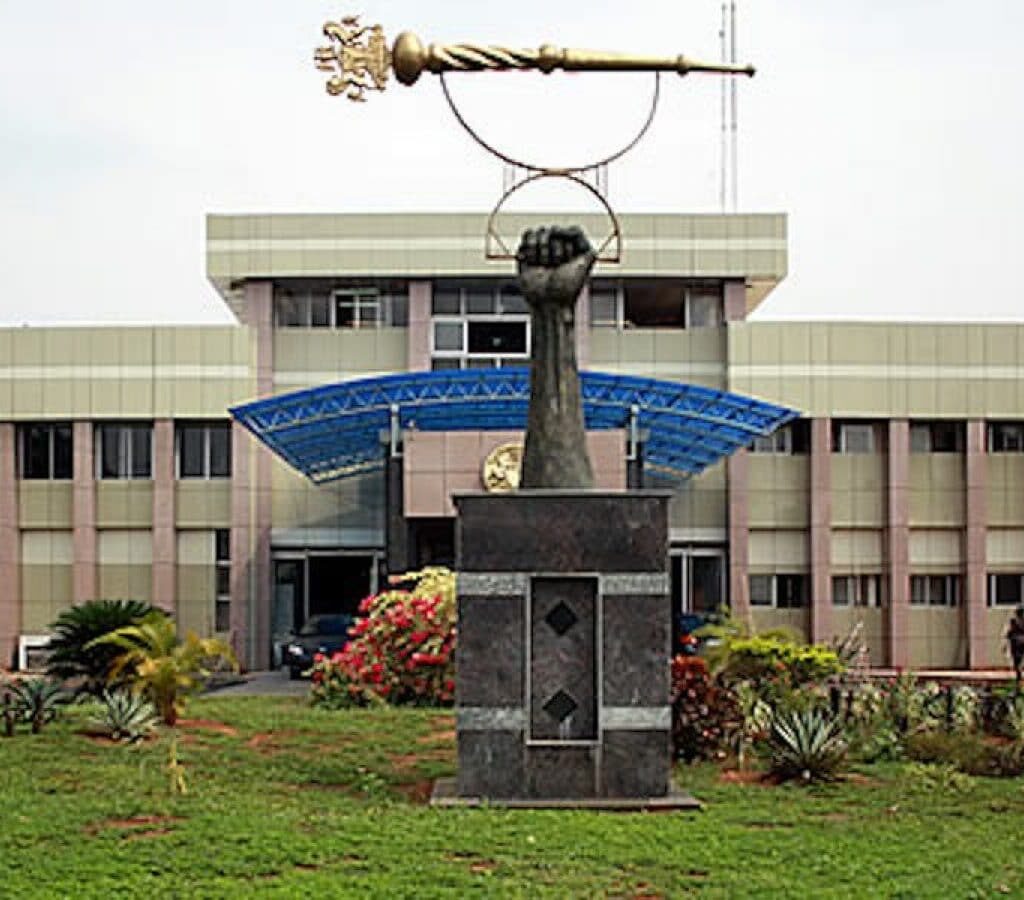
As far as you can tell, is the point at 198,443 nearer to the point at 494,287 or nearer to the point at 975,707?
the point at 494,287

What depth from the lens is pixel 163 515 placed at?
3316 centimetres

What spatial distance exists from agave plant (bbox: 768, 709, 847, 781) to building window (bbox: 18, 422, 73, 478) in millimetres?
23519

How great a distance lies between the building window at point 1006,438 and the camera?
33875 mm

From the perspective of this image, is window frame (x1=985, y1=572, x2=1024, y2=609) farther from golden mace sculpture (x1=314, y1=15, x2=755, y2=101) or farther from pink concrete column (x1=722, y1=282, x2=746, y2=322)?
golden mace sculpture (x1=314, y1=15, x2=755, y2=101)

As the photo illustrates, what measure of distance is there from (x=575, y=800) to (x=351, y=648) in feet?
33.3

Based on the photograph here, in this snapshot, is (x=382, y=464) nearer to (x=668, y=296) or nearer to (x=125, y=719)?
(x=668, y=296)

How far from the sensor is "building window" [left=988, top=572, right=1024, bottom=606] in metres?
33.8

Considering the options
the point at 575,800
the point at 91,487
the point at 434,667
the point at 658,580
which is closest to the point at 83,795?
the point at 575,800

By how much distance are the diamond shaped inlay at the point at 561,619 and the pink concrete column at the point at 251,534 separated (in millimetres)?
22014

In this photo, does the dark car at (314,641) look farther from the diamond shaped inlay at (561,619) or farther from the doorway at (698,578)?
the diamond shaped inlay at (561,619)

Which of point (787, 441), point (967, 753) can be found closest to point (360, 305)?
point (787, 441)

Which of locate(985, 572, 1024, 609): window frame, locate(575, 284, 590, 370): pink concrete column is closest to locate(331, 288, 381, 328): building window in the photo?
locate(575, 284, 590, 370): pink concrete column

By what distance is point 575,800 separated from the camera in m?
11.5

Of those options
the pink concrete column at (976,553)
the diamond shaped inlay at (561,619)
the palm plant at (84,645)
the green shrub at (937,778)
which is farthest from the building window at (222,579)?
the diamond shaped inlay at (561,619)
